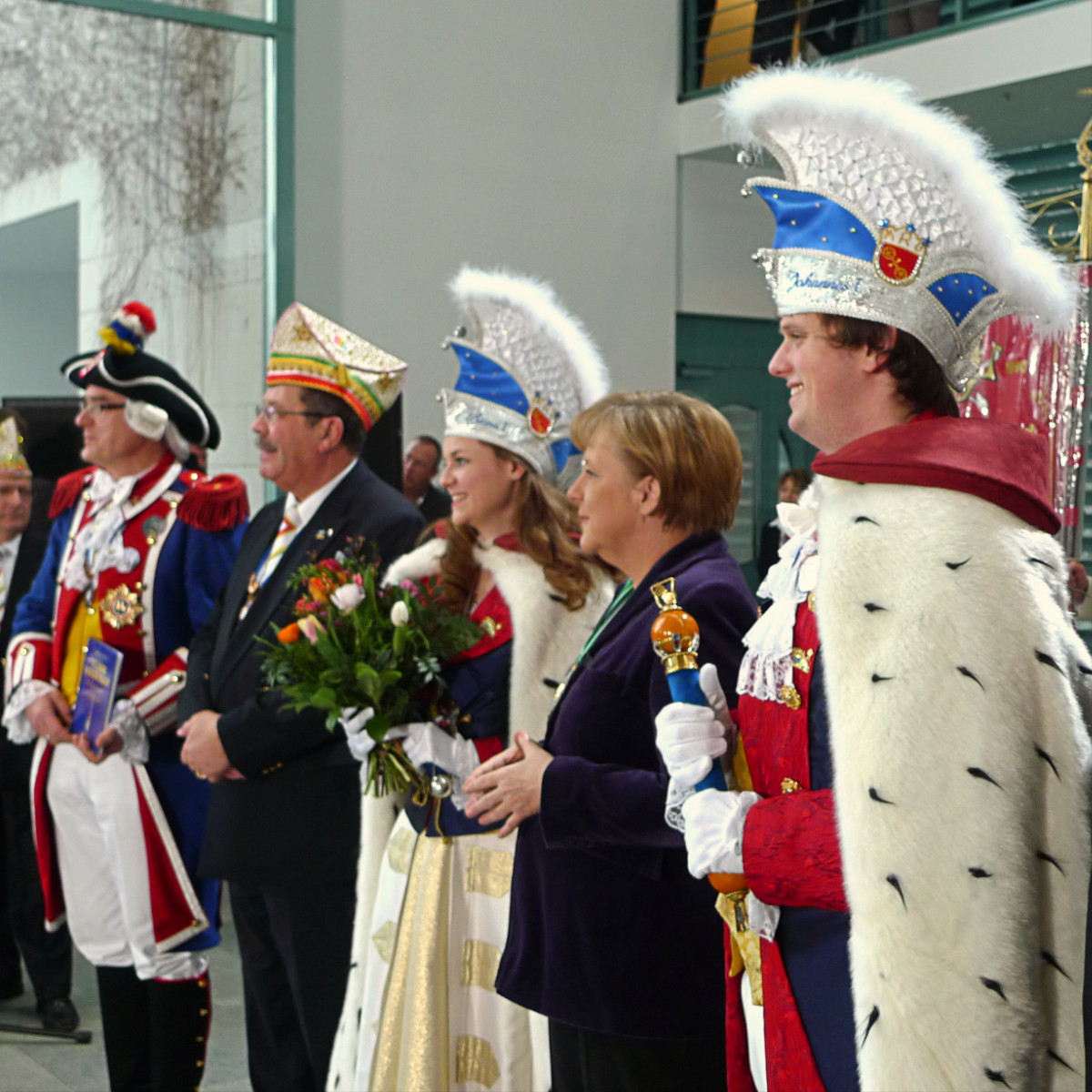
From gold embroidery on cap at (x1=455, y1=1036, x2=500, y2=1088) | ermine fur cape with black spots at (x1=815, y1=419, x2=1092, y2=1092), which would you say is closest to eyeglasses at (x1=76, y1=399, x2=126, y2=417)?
gold embroidery on cap at (x1=455, y1=1036, x2=500, y2=1088)

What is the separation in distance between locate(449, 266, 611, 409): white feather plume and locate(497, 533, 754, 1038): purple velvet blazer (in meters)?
1.00

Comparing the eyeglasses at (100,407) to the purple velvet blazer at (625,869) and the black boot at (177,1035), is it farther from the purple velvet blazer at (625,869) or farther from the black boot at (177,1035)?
the purple velvet blazer at (625,869)

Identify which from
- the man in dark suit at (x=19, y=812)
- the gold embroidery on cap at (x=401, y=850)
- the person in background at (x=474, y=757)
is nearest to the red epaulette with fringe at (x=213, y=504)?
the person in background at (x=474, y=757)

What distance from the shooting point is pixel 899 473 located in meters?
1.55

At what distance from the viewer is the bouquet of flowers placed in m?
2.58

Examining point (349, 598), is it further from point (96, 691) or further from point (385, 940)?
point (96, 691)

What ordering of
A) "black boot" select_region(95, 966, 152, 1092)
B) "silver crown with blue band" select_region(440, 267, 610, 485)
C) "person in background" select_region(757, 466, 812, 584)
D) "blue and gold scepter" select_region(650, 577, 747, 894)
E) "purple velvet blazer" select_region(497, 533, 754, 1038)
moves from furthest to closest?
"person in background" select_region(757, 466, 812, 584)
"black boot" select_region(95, 966, 152, 1092)
"silver crown with blue band" select_region(440, 267, 610, 485)
"purple velvet blazer" select_region(497, 533, 754, 1038)
"blue and gold scepter" select_region(650, 577, 747, 894)

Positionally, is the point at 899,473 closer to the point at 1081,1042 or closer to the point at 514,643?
the point at 1081,1042

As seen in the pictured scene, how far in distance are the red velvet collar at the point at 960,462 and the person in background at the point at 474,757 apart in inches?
45.5

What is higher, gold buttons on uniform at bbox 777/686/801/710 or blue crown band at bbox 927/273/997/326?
blue crown band at bbox 927/273/997/326

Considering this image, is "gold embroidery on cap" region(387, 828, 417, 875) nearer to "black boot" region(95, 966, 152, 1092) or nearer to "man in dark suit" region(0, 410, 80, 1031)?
"black boot" region(95, 966, 152, 1092)

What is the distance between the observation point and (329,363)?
130 inches

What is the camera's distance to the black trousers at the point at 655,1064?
2.09m

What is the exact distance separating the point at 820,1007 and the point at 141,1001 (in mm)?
2237
